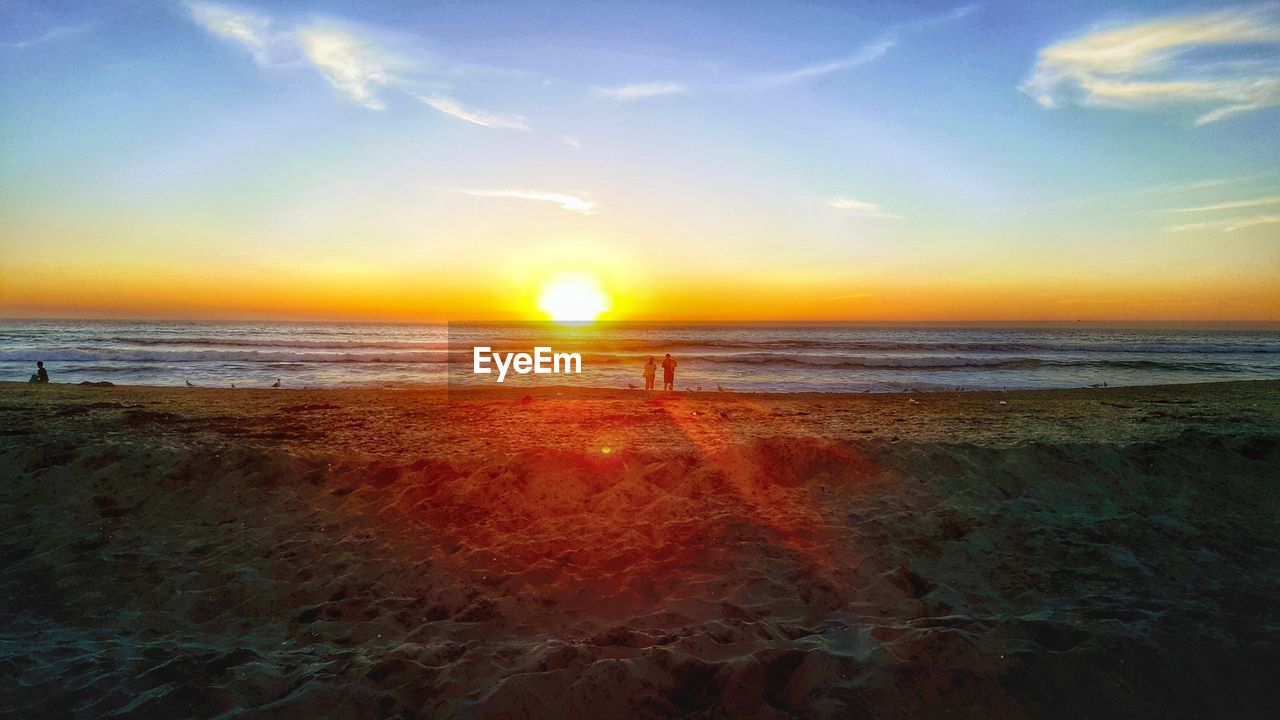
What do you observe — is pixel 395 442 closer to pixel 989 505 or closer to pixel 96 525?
pixel 96 525

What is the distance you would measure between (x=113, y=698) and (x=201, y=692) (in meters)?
0.57

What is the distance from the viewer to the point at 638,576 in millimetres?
5957

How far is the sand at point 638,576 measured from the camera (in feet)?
13.9

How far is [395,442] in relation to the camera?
11.0 metres

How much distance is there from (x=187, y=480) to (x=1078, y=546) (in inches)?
426

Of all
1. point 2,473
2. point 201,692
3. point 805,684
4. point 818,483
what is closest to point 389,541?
point 201,692

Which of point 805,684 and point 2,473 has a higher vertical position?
point 2,473

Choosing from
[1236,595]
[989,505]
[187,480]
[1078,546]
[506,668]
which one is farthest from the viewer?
[187,480]

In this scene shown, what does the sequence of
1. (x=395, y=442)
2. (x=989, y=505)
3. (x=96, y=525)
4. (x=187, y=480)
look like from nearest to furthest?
1. (x=96, y=525)
2. (x=989, y=505)
3. (x=187, y=480)
4. (x=395, y=442)

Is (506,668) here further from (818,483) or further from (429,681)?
(818,483)

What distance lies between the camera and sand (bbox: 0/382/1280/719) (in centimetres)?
425

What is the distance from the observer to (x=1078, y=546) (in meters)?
6.49

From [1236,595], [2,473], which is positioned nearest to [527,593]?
[1236,595]

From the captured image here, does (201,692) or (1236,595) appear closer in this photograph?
(201,692)
